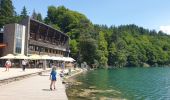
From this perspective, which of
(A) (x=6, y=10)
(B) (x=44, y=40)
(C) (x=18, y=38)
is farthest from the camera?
(A) (x=6, y=10)

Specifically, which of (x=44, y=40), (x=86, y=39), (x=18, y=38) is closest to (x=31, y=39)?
(x=18, y=38)

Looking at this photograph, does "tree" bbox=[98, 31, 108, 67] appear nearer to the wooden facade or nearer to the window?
the wooden facade

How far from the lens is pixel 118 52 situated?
477 feet

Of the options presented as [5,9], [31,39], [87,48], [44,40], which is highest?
[5,9]

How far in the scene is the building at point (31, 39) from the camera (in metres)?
78.3

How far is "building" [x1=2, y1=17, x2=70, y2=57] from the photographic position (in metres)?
78.3

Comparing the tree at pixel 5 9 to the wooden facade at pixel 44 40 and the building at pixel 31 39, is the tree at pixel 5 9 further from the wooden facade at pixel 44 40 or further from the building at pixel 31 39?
the building at pixel 31 39

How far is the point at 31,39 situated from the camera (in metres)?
86.2

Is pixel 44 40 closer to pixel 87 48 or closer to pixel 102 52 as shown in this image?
pixel 87 48

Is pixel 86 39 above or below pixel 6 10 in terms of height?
below

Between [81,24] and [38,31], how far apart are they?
4106 centimetres

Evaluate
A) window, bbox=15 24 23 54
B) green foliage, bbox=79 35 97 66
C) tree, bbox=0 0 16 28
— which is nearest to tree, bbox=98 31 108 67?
green foliage, bbox=79 35 97 66

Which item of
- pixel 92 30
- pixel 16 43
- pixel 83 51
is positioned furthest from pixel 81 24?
pixel 16 43

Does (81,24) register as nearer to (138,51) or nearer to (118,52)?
(118,52)
